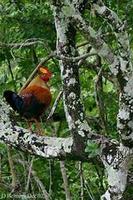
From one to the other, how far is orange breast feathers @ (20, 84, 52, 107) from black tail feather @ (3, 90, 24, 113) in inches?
5.4

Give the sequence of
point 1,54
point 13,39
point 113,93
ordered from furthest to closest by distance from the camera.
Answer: point 113,93, point 1,54, point 13,39

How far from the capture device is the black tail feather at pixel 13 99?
Answer: 3.23 m

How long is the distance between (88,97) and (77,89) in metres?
1.77

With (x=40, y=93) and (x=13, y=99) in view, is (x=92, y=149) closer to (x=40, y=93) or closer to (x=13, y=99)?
(x=13, y=99)

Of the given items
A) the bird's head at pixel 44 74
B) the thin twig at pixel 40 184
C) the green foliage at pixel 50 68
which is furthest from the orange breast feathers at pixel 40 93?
the thin twig at pixel 40 184

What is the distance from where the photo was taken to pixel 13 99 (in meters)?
3.23

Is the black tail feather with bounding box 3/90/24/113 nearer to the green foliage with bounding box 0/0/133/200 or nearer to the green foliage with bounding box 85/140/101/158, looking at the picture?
the green foliage with bounding box 0/0/133/200

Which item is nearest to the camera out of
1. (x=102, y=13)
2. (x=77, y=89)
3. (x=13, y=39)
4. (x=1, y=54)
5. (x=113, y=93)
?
(x=102, y=13)

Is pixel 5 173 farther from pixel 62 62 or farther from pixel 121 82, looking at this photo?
pixel 121 82

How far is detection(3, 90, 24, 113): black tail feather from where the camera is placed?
3.23 metres

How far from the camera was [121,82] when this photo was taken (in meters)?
2.46

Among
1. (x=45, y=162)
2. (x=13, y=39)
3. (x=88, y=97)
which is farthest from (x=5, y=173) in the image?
(x=13, y=39)

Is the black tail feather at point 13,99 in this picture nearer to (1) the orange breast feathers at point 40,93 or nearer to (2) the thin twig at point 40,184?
(1) the orange breast feathers at point 40,93

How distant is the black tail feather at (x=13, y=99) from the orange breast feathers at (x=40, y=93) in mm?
137
